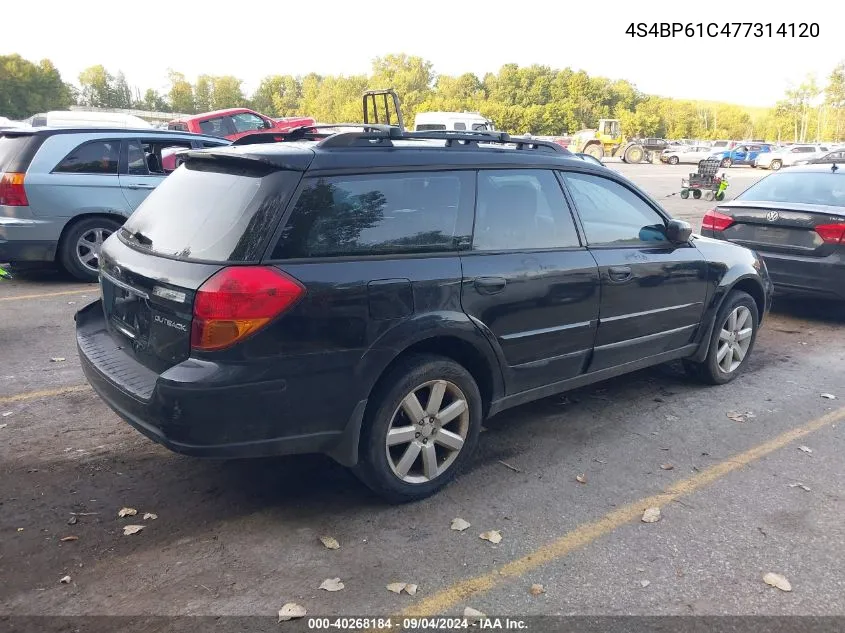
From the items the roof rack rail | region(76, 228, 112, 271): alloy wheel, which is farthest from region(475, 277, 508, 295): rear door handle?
region(76, 228, 112, 271): alloy wheel

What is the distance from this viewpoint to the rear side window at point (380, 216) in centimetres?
320

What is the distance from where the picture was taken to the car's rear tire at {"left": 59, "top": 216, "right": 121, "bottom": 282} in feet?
26.5

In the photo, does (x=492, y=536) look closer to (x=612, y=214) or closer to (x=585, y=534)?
(x=585, y=534)

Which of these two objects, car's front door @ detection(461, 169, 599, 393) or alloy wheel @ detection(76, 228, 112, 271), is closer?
car's front door @ detection(461, 169, 599, 393)

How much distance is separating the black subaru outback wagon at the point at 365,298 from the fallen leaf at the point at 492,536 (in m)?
0.43

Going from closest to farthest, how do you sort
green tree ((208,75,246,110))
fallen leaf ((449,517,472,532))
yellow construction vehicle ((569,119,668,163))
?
fallen leaf ((449,517,472,532)) < yellow construction vehicle ((569,119,668,163)) < green tree ((208,75,246,110))

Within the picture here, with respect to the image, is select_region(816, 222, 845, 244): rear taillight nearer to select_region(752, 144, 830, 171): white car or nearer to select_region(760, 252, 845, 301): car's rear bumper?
select_region(760, 252, 845, 301): car's rear bumper

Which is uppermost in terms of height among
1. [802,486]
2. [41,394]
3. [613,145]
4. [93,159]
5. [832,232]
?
[613,145]

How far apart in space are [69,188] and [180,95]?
113 m

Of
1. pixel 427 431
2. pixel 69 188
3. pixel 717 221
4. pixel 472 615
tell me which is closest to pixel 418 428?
pixel 427 431

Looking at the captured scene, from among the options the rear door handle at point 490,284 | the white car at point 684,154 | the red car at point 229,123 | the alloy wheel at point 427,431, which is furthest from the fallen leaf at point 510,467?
the white car at point 684,154

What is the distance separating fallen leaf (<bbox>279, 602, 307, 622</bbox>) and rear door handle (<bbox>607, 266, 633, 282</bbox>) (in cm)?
260

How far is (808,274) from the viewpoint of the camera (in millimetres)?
6961

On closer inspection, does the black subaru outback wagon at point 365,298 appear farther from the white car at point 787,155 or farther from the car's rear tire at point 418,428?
the white car at point 787,155
